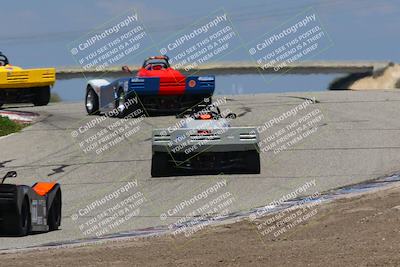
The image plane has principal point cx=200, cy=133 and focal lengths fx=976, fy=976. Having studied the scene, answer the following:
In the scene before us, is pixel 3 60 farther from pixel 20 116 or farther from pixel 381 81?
pixel 381 81

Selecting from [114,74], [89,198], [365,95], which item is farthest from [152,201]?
[114,74]

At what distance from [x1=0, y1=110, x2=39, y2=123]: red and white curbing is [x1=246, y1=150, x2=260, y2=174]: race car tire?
11.6m

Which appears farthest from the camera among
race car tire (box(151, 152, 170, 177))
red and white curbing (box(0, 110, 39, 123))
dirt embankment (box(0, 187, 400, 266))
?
red and white curbing (box(0, 110, 39, 123))

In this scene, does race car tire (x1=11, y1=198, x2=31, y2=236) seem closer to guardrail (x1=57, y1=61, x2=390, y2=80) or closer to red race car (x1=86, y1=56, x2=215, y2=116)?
red race car (x1=86, y1=56, x2=215, y2=116)

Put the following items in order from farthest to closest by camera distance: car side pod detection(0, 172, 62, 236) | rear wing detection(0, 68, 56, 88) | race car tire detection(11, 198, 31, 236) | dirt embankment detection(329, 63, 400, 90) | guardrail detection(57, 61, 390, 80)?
guardrail detection(57, 61, 390, 80) → dirt embankment detection(329, 63, 400, 90) → rear wing detection(0, 68, 56, 88) → race car tire detection(11, 198, 31, 236) → car side pod detection(0, 172, 62, 236)

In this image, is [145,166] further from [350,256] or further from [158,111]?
[350,256]

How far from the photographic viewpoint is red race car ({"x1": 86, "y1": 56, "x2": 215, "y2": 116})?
24094 mm

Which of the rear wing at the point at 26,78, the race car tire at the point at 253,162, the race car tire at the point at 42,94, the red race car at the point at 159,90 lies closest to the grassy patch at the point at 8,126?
the red race car at the point at 159,90

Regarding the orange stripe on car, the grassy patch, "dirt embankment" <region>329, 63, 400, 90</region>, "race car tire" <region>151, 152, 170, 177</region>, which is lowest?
"race car tire" <region>151, 152, 170, 177</region>

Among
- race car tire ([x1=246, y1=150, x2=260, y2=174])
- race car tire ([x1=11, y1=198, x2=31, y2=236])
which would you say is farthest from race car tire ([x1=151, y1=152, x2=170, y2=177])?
race car tire ([x1=11, y1=198, x2=31, y2=236])

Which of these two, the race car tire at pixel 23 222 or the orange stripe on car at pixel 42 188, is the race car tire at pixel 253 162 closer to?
the orange stripe on car at pixel 42 188

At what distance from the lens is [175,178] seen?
1608 cm

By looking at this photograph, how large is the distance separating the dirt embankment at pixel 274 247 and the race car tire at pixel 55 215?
6.53ft

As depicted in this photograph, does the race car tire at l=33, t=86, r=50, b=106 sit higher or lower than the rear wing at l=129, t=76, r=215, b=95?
higher
